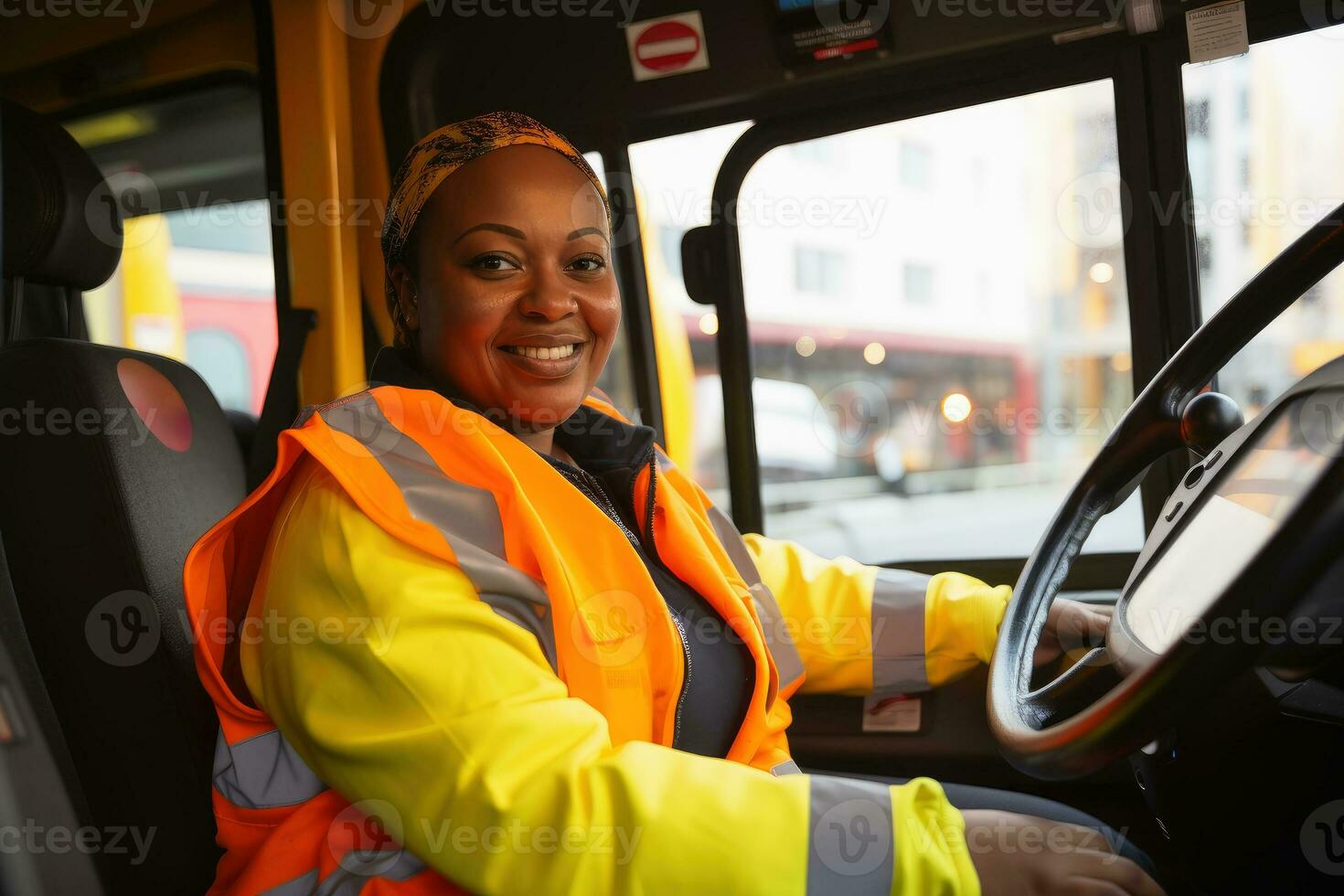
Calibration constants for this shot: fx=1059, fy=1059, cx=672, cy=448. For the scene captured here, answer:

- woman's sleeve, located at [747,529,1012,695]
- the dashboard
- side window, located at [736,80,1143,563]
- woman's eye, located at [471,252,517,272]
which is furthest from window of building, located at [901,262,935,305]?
the dashboard

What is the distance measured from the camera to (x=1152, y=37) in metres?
1.83

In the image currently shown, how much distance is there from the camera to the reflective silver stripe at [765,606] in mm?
1629

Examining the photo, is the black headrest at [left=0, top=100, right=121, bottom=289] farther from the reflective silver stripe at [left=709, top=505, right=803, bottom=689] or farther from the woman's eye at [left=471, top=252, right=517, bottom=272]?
the reflective silver stripe at [left=709, top=505, right=803, bottom=689]

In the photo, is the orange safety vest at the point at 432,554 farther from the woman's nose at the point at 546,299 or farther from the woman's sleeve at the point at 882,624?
the woman's sleeve at the point at 882,624

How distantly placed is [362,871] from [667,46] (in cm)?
167

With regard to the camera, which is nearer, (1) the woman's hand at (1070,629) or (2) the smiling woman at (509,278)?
(2) the smiling woman at (509,278)

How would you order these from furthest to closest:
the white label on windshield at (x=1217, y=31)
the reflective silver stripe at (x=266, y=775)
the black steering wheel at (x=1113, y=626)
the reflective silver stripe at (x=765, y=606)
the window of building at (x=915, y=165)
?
the window of building at (x=915, y=165)
the white label on windshield at (x=1217, y=31)
the reflective silver stripe at (x=765, y=606)
the reflective silver stripe at (x=266, y=775)
the black steering wheel at (x=1113, y=626)

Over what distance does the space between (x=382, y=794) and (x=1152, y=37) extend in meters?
1.73

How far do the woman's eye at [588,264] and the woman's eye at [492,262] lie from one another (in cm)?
10

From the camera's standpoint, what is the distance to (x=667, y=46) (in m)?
2.15

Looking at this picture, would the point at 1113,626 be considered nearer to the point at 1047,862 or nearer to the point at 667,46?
the point at 1047,862

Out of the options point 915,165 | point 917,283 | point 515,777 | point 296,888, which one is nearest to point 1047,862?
point 515,777

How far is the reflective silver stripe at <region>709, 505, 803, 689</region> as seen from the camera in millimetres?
1629

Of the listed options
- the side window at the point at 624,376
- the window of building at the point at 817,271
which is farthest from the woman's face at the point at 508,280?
the window of building at the point at 817,271
